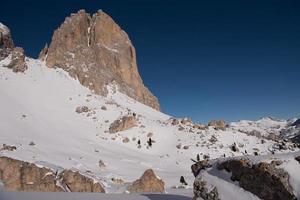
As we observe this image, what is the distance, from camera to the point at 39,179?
A: 2384 cm

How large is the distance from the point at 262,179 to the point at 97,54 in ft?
241

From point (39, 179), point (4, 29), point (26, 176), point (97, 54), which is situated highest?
point (4, 29)

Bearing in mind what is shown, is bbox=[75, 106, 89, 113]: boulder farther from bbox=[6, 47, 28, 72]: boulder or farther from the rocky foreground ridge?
the rocky foreground ridge

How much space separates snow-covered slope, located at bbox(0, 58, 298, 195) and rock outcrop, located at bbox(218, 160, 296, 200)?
20.8m

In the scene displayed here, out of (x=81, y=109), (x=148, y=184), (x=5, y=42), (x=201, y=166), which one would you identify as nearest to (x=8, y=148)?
(x=148, y=184)

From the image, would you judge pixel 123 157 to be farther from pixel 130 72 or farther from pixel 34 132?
pixel 130 72

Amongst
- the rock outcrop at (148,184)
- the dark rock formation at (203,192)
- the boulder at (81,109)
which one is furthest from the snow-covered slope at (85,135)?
the dark rock formation at (203,192)

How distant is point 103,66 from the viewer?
77000 millimetres

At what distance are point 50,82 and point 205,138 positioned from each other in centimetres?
2829

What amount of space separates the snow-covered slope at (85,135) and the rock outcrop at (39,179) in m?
2.25

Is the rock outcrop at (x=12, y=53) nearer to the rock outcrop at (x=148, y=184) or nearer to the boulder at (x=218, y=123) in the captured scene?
the boulder at (x=218, y=123)

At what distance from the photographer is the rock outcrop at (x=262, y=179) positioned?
686cm

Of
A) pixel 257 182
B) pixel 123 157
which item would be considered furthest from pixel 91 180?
pixel 257 182

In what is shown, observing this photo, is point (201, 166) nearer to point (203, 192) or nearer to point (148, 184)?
point (203, 192)
